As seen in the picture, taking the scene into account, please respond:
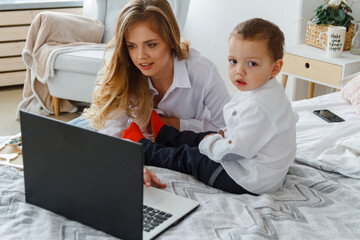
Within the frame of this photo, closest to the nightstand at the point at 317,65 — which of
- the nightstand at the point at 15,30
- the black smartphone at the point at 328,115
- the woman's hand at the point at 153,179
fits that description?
the black smartphone at the point at 328,115

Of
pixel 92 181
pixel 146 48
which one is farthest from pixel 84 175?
pixel 146 48

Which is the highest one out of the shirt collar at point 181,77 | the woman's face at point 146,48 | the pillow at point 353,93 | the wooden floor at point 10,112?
the woman's face at point 146,48

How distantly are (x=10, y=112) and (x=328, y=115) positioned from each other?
7.40 feet

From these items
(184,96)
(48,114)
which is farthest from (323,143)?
(48,114)

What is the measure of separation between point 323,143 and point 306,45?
55.9 inches

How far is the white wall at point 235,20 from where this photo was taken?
2.97 meters

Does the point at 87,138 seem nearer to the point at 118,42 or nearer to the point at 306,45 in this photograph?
the point at 118,42

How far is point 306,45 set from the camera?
290 centimetres

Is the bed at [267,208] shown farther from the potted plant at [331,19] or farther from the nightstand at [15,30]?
the nightstand at [15,30]

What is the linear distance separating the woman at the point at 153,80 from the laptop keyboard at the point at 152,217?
0.64 metres

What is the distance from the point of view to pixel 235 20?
11.6ft

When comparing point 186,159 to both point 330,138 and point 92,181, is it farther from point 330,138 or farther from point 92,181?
point 330,138

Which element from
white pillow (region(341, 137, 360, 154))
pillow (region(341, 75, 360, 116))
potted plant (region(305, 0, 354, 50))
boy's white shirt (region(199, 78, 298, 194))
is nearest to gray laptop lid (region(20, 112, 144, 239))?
boy's white shirt (region(199, 78, 298, 194))

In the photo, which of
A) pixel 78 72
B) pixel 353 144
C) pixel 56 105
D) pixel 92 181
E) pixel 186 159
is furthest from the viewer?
pixel 56 105
